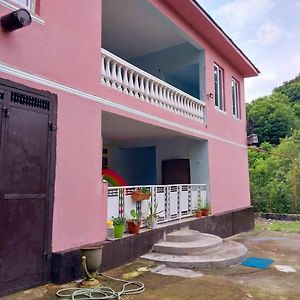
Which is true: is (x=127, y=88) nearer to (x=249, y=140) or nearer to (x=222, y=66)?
(x=222, y=66)

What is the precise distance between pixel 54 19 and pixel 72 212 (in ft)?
9.84

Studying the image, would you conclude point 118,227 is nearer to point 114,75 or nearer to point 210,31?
point 114,75

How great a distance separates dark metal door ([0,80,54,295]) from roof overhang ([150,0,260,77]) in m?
4.34

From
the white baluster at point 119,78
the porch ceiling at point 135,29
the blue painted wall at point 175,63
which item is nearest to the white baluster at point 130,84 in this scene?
the white baluster at point 119,78

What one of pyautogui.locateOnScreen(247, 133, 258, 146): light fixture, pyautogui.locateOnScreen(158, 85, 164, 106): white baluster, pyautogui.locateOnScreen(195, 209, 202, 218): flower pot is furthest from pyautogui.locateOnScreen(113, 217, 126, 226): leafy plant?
pyautogui.locateOnScreen(247, 133, 258, 146): light fixture

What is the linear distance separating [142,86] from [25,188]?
12.0 feet

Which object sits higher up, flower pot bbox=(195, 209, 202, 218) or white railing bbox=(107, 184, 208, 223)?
white railing bbox=(107, 184, 208, 223)

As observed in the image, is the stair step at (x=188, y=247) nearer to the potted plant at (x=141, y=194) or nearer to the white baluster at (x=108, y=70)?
the potted plant at (x=141, y=194)

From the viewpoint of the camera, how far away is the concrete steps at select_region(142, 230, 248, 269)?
19.2ft

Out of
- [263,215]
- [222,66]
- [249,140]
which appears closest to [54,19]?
[222,66]

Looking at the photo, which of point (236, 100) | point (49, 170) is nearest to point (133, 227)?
point (49, 170)

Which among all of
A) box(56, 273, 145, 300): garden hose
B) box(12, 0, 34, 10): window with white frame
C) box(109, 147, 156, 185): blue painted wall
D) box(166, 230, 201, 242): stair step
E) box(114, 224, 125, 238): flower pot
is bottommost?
box(56, 273, 145, 300): garden hose

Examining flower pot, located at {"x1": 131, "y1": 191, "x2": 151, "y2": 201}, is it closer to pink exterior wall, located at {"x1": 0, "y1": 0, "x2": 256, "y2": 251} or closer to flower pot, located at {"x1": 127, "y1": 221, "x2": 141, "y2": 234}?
flower pot, located at {"x1": 127, "y1": 221, "x2": 141, "y2": 234}

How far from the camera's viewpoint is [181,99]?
862 centimetres
